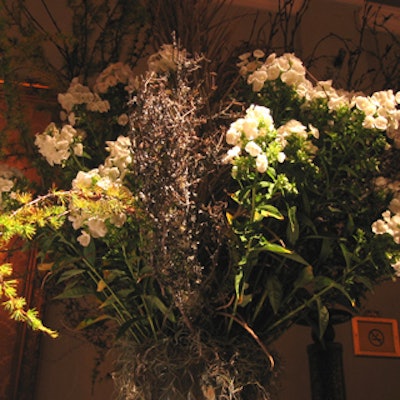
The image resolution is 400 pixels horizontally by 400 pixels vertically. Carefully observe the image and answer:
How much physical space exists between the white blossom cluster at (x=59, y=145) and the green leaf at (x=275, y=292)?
1.30ft

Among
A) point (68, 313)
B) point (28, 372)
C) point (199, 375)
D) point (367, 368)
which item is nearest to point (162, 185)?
point (199, 375)

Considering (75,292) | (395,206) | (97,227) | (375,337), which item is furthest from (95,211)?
(375,337)

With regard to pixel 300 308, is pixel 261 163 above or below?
above

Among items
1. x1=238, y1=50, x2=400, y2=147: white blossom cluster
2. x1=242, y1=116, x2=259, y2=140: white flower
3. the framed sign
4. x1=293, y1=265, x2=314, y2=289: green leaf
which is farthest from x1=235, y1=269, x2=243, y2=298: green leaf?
the framed sign

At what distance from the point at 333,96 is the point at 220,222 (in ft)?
1.08

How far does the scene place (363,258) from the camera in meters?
0.93

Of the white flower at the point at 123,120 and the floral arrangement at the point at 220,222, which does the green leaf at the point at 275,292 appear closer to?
the floral arrangement at the point at 220,222

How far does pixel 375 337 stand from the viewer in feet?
4.71

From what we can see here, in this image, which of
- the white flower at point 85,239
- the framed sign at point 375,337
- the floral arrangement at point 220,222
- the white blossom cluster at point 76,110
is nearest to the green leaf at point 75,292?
the floral arrangement at point 220,222

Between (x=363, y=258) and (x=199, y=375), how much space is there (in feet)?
1.06

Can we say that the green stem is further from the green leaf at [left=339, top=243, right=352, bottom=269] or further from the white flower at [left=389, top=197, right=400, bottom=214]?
the white flower at [left=389, top=197, right=400, bottom=214]

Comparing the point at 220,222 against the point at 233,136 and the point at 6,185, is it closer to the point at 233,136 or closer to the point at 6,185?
the point at 233,136

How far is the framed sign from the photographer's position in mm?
1419

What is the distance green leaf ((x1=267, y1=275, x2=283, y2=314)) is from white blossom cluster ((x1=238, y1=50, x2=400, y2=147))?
30cm
